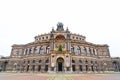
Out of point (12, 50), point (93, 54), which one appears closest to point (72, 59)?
point (93, 54)

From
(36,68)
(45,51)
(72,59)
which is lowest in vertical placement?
(36,68)

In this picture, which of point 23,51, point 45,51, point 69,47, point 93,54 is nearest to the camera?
point 69,47

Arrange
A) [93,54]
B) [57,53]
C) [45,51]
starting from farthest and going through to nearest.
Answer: [93,54] < [45,51] < [57,53]

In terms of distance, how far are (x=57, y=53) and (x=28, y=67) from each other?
16812mm

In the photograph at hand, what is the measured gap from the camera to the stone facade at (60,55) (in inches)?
1844

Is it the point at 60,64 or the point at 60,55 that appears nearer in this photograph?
the point at 60,55

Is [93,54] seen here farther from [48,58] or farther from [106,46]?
[48,58]

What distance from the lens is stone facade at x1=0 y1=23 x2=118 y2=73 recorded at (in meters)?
46.8

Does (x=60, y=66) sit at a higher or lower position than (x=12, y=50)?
lower

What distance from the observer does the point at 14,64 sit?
5962 cm

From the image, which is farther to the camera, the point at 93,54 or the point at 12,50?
the point at 12,50

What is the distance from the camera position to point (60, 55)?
Result: 4666 cm

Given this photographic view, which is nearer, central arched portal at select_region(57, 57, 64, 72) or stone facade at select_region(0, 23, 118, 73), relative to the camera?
stone facade at select_region(0, 23, 118, 73)

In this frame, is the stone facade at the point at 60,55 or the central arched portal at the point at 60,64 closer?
the stone facade at the point at 60,55
